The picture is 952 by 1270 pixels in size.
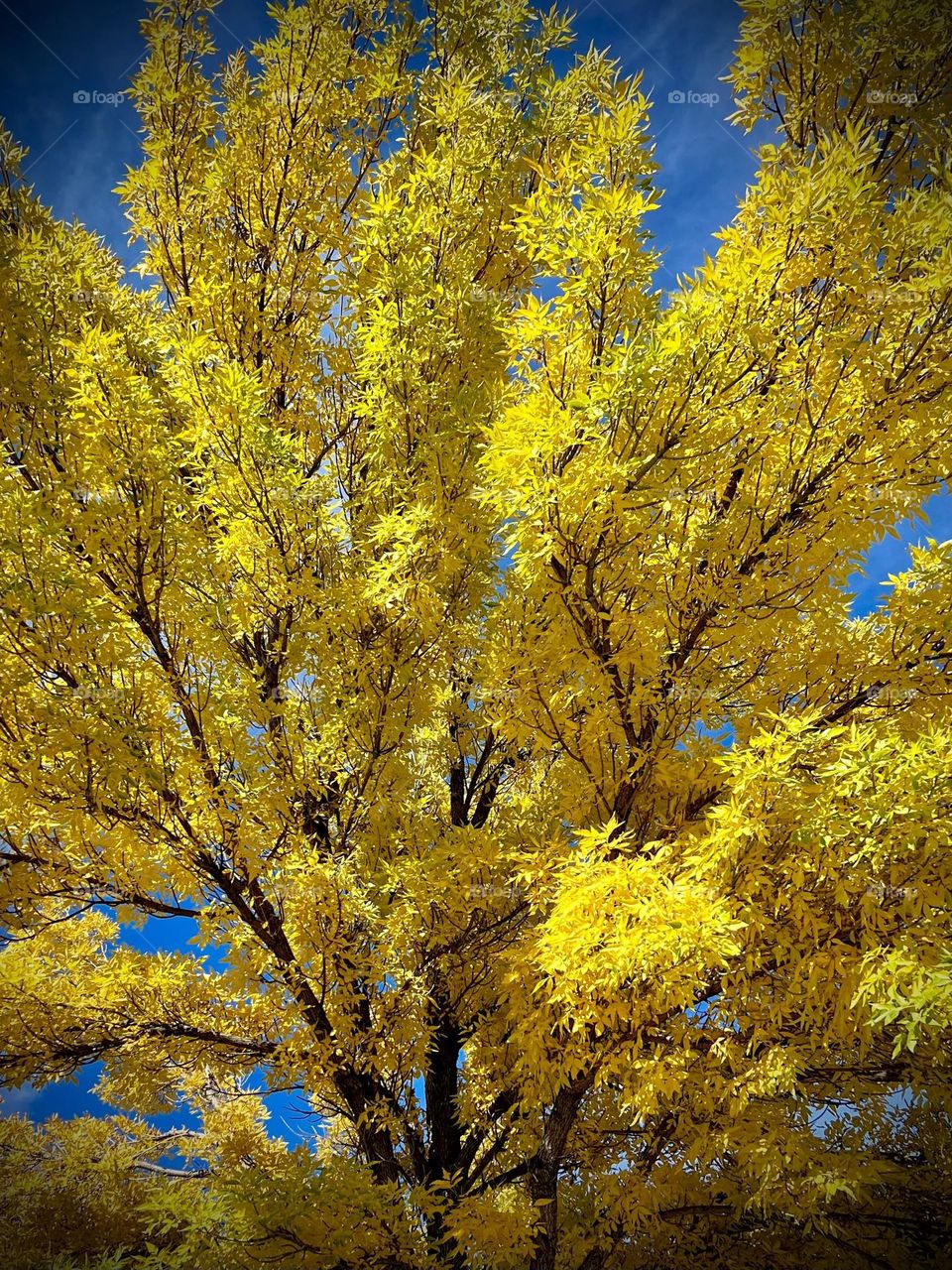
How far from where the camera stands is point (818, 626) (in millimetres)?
3605

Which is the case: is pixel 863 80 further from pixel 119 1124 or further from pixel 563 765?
pixel 119 1124

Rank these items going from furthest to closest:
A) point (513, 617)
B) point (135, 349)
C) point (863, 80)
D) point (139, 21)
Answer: point (139, 21) < point (135, 349) < point (513, 617) < point (863, 80)

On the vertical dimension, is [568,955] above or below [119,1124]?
below

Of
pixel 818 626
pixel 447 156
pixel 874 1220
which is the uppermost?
pixel 447 156

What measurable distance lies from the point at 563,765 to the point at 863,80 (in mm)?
3853

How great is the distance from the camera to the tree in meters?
2.86

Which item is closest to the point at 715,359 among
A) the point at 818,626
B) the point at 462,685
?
the point at 818,626

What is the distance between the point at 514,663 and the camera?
355 centimetres

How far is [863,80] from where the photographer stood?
11.3ft

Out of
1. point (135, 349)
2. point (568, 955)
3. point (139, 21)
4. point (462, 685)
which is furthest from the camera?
point (462, 685)

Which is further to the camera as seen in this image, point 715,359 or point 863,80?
point 863,80

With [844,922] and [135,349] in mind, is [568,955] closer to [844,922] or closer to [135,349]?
[844,922]

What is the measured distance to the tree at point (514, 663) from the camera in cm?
286

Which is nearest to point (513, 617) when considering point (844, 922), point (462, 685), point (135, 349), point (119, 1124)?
point (462, 685)
